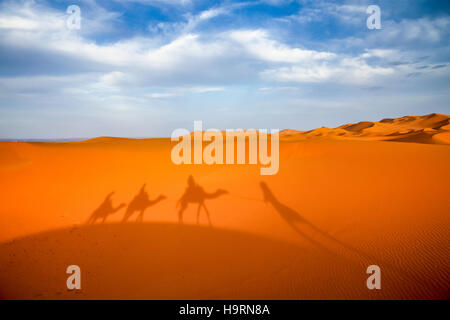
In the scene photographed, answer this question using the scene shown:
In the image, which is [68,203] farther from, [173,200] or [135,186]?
[173,200]

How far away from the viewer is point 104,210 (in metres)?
8.59

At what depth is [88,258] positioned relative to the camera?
587 centimetres

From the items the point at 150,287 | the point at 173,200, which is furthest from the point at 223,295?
the point at 173,200

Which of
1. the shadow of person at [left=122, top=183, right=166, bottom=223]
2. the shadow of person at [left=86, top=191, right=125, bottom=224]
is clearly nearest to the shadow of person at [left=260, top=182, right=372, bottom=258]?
the shadow of person at [left=122, top=183, right=166, bottom=223]

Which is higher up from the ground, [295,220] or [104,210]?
[104,210]

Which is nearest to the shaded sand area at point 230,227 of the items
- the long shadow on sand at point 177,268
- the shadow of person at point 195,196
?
the long shadow on sand at point 177,268

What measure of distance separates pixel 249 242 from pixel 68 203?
7.01 m

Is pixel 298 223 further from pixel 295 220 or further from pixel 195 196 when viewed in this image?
pixel 195 196

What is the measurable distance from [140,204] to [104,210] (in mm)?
1219

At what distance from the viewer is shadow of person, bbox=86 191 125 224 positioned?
26.7ft

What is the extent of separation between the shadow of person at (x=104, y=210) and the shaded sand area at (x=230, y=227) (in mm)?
66

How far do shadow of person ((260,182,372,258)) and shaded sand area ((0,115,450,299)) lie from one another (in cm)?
4

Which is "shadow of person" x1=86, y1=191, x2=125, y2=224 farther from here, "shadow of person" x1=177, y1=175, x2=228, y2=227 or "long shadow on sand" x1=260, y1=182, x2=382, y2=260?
"long shadow on sand" x1=260, y1=182, x2=382, y2=260

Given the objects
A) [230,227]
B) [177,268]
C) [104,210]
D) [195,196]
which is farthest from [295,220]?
[104,210]
